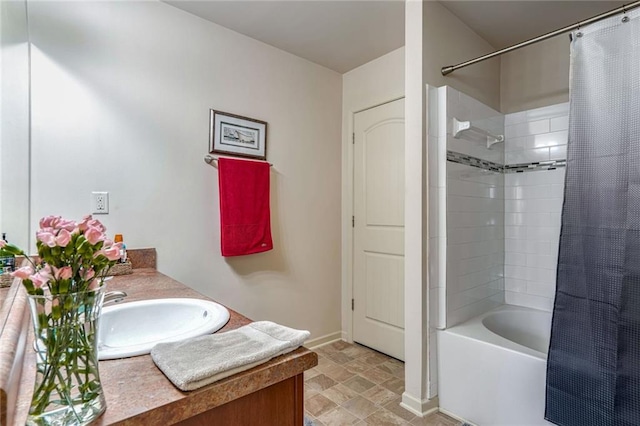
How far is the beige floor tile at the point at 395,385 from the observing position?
210 centimetres

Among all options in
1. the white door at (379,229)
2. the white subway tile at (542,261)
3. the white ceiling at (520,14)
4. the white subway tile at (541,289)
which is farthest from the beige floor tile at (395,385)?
the white ceiling at (520,14)

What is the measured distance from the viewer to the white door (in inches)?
102

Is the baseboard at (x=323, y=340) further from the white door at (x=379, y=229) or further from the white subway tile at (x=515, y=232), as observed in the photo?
the white subway tile at (x=515, y=232)

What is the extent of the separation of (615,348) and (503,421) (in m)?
0.68

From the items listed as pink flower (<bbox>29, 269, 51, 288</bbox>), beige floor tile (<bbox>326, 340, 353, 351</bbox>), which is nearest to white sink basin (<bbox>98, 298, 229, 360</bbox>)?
pink flower (<bbox>29, 269, 51, 288</bbox>)

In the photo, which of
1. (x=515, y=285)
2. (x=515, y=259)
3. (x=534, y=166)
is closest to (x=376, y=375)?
(x=515, y=285)

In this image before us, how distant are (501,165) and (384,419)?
1.87 m

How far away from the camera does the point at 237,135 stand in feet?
7.51

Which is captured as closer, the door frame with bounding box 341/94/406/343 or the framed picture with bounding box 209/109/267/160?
the framed picture with bounding box 209/109/267/160

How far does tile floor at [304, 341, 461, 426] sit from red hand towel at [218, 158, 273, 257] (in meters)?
0.98

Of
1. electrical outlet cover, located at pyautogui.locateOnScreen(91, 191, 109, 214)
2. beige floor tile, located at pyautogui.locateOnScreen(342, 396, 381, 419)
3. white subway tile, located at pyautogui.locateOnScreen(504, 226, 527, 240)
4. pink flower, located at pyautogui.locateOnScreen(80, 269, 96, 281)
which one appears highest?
electrical outlet cover, located at pyautogui.locateOnScreen(91, 191, 109, 214)

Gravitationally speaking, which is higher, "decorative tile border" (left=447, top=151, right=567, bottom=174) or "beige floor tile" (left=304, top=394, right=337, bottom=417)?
"decorative tile border" (left=447, top=151, right=567, bottom=174)

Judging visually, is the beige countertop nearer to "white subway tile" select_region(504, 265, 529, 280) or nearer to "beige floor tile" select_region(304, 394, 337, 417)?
"beige floor tile" select_region(304, 394, 337, 417)

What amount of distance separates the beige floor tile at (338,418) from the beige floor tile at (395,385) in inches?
15.1
